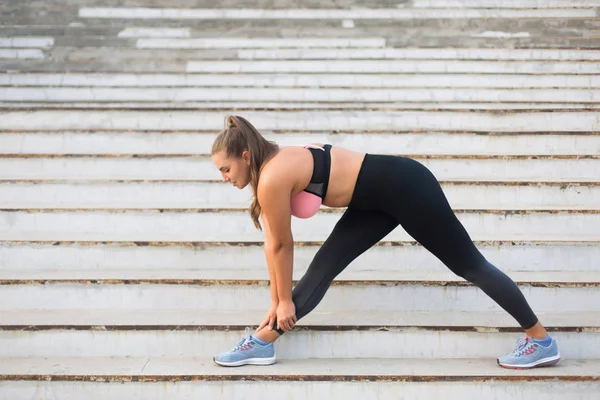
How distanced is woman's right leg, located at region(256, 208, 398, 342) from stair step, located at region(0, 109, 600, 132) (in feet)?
6.57

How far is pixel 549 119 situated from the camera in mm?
4836

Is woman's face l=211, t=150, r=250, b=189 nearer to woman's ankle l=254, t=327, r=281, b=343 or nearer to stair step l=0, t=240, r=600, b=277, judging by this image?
woman's ankle l=254, t=327, r=281, b=343

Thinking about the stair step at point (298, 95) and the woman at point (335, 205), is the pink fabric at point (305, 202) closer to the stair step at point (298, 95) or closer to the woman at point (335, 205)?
the woman at point (335, 205)

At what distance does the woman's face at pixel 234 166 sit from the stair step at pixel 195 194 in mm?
1333

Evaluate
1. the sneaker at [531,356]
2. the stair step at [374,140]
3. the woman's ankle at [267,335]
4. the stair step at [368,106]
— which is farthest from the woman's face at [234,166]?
the stair step at [368,106]

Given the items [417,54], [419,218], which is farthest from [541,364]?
[417,54]

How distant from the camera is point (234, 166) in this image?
260cm

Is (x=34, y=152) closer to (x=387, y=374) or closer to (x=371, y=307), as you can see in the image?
(x=371, y=307)

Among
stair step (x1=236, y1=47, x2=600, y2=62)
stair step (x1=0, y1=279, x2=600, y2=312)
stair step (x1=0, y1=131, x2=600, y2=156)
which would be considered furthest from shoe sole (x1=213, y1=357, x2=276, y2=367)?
stair step (x1=236, y1=47, x2=600, y2=62)

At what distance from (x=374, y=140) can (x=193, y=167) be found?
3.77ft

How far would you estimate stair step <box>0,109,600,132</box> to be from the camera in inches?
187

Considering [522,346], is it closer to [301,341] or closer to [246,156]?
[301,341]

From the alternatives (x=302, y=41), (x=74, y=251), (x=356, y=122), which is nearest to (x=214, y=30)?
(x=302, y=41)

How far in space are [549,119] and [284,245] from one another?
2.88m
